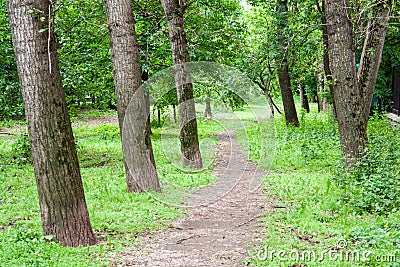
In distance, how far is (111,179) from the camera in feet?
36.1

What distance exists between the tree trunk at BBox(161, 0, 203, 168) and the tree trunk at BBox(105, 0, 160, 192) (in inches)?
94.8

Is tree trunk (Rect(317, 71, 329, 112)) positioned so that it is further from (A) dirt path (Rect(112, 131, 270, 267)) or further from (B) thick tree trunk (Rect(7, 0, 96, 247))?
(B) thick tree trunk (Rect(7, 0, 96, 247))

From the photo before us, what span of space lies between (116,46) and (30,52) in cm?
313

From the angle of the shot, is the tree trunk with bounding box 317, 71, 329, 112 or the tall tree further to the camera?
the tree trunk with bounding box 317, 71, 329, 112

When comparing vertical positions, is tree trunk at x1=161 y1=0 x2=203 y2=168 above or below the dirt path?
above

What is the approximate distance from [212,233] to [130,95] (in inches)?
126

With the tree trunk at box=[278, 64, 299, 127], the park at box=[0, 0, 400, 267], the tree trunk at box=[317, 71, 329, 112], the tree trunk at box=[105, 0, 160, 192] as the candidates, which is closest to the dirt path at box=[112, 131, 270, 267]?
the park at box=[0, 0, 400, 267]

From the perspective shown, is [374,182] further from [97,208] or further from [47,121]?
[47,121]

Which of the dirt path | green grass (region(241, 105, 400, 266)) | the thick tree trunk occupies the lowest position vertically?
the dirt path

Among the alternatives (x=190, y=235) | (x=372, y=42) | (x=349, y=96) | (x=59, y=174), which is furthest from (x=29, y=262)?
(x=372, y=42)

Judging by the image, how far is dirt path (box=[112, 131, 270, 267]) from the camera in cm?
580

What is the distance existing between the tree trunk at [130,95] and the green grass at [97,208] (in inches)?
16.7

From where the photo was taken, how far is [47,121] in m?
5.79

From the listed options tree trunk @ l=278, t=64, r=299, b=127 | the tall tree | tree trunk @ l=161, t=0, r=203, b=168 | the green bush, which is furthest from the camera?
tree trunk @ l=278, t=64, r=299, b=127
